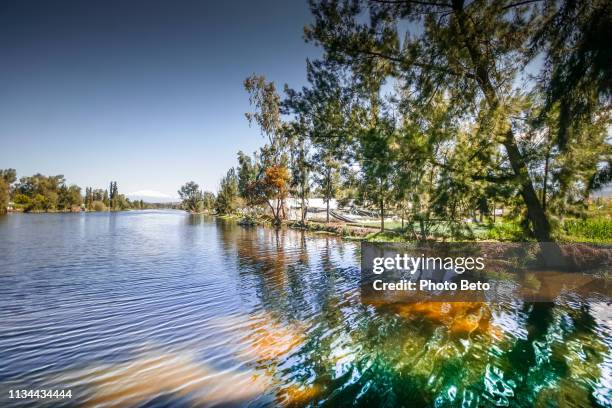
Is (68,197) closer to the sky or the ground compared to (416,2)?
closer to the ground

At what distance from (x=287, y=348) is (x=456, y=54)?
8915 millimetres

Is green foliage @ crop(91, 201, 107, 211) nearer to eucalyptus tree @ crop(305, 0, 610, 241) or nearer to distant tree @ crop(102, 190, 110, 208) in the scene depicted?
distant tree @ crop(102, 190, 110, 208)

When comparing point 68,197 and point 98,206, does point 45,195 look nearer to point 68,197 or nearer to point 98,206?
point 68,197

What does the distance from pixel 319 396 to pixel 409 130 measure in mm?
7385

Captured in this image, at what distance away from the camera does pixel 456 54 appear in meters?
8.26

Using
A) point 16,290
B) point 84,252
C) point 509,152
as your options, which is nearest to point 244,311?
point 16,290

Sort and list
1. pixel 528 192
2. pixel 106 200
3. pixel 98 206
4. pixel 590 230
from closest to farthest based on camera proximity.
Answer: pixel 528 192
pixel 590 230
pixel 98 206
pixel 106 200

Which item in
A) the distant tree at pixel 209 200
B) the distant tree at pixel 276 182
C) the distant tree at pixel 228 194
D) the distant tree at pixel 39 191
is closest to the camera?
the distant tree at pixel 276 182

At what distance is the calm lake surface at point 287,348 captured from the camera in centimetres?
442

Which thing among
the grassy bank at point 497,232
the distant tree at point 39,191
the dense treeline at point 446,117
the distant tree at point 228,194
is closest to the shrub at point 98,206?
the distant tree at point 39,191

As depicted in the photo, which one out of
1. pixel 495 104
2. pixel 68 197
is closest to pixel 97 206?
pixel 68 197

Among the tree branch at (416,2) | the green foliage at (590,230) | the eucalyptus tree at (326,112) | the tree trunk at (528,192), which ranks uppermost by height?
the tree branch at (416,2)

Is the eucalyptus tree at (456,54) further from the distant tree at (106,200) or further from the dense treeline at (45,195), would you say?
the distant tree at (106,200)

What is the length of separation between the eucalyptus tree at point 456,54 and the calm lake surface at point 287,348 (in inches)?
196
